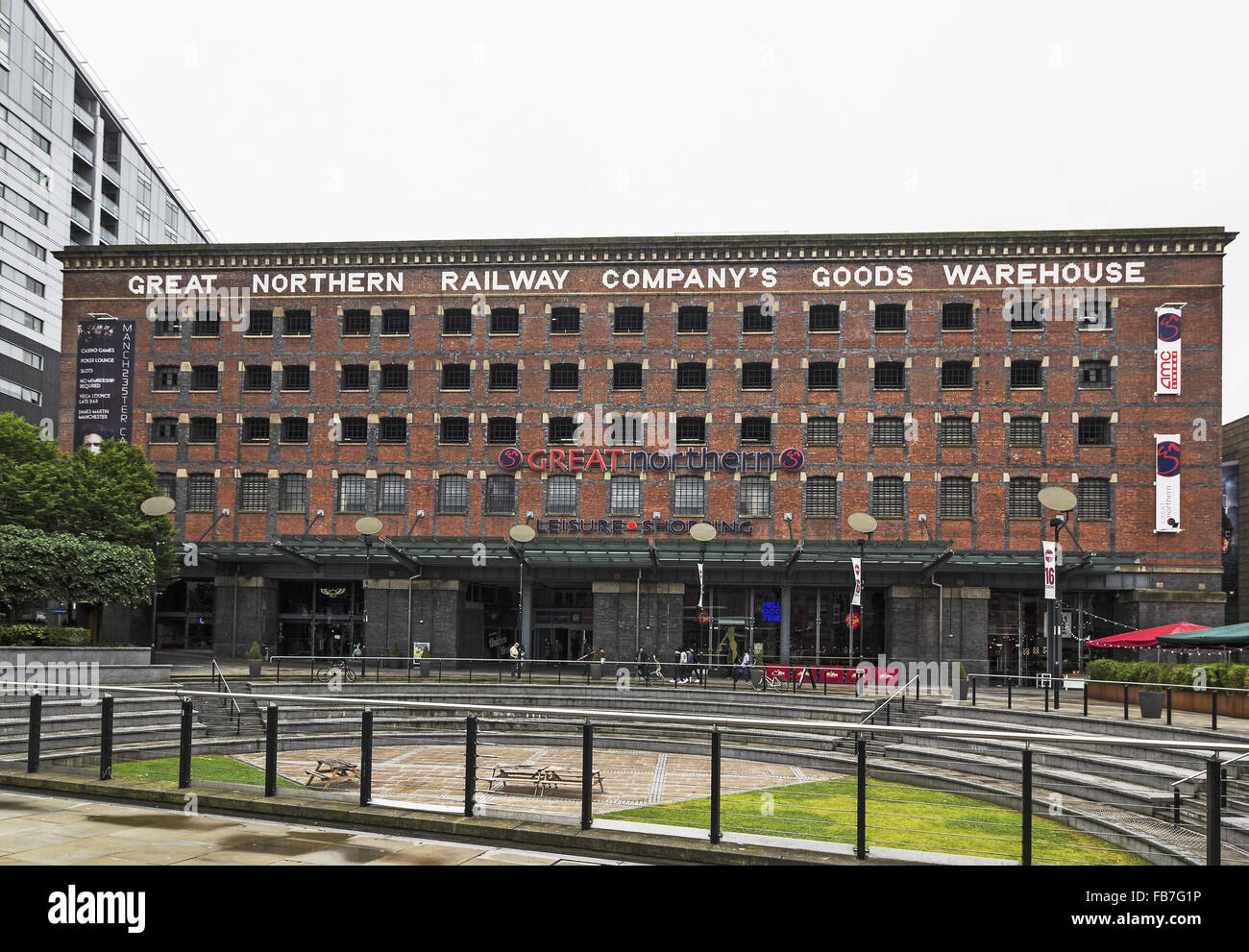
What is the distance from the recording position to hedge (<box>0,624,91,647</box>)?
27333mm

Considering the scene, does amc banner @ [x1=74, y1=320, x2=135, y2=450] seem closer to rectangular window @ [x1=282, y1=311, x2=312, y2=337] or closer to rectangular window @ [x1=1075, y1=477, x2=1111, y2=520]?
rectangular window @ [x1=282, y1=311, x2=312, y2=337]

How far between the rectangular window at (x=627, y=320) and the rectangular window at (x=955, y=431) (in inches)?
540

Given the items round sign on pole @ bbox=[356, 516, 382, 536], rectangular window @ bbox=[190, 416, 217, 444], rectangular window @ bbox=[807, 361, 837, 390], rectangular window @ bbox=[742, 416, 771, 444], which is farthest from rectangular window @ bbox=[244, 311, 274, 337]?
rectangular window @ bbox=[807, 361, 837, 390]

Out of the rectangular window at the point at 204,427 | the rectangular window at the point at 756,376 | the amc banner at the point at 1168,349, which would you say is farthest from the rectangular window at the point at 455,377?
the amc banner at the point at 1168,349

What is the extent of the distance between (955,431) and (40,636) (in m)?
34.5

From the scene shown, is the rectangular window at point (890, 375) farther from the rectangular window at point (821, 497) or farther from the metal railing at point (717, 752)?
the metal railing at point (717, 752)

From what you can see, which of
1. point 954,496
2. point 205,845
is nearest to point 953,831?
point 205,845

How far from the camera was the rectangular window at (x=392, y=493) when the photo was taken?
46.8m

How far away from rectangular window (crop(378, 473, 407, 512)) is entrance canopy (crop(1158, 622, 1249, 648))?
31.0 m

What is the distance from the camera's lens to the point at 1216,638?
2505 centimetres
